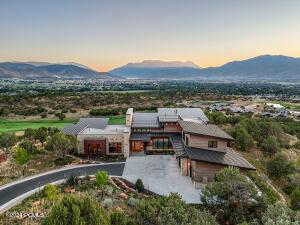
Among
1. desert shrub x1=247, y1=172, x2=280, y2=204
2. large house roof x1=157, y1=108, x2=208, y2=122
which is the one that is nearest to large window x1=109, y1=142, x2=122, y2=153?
large house roof x1=157, y1=108, x2=208, y2=122

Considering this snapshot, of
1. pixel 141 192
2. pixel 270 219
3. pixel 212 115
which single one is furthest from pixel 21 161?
pixel 212 115

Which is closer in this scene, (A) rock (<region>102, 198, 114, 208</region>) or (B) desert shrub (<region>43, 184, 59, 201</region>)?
(A) rock (<region>102, 198, 114, 208</region>)

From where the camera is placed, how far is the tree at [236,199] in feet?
82.7

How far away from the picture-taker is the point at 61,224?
17.5 meters

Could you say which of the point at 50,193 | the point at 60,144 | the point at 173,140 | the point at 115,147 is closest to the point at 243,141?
the point at 173,140

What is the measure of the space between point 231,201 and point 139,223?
314 inches

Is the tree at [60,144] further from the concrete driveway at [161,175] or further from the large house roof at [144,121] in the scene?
the large house roof at [144,121]

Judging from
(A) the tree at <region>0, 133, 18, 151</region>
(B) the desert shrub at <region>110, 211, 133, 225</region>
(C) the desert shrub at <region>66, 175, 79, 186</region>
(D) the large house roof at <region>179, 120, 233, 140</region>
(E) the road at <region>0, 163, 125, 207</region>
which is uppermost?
(D) the large house roof at <region>179, 120, 233, 140</region>

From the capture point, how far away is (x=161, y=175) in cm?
3709

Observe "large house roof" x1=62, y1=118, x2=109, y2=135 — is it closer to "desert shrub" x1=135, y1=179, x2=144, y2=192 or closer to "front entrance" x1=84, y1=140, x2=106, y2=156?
"front entrance" x1=84, y1=140, x2=106, y2=156

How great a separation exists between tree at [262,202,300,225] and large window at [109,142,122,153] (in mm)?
28379

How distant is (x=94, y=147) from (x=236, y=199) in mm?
25537

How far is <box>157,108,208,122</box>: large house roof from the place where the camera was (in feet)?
165

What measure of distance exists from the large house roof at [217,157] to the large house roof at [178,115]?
41.8 ft
